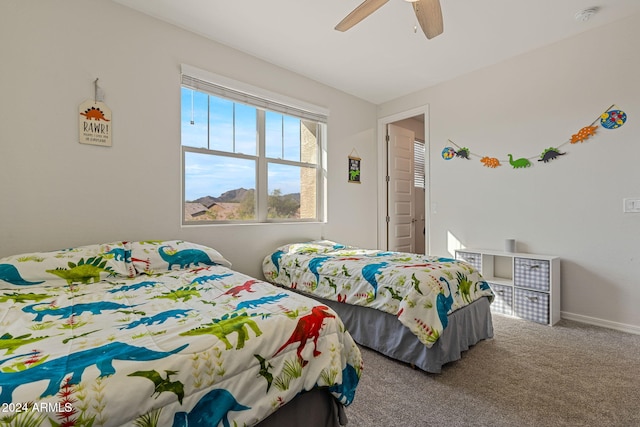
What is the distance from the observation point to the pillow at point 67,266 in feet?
5.54

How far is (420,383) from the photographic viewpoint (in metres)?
1.87

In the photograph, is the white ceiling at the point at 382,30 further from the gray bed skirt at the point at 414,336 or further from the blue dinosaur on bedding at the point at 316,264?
the gray bed skirt at the point at 414,336

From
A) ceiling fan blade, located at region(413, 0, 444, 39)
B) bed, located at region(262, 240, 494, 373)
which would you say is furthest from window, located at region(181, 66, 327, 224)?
ceiling fan blade, located at region(413, 0, 444, 39)

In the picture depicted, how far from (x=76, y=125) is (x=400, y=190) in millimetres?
3951

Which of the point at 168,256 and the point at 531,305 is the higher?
the point at 168,256

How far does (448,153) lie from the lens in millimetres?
3811

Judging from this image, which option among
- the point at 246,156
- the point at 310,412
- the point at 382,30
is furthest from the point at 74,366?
the point at 382,30

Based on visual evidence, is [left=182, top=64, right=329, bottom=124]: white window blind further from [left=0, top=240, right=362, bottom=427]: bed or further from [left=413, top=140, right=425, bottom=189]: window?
[left=413, top=140, right=425, bottom=189]: window

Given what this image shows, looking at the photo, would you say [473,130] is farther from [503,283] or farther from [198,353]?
[198,353]

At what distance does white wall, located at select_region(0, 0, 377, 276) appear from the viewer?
79.8 inches

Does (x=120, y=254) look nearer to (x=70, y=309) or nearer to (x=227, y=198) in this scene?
(x=70, y=309)

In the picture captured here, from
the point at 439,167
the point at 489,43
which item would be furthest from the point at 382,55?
the point at 439,167

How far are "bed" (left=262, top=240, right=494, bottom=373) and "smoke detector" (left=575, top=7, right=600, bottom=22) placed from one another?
234cm

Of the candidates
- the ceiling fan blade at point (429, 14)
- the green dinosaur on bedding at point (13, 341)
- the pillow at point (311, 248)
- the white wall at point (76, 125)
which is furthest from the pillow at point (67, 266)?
the ceiling fan blade at point (429, 14)
